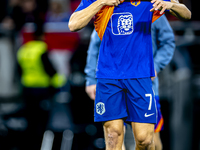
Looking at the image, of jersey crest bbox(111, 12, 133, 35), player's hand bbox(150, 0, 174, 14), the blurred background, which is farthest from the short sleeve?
the blurred background

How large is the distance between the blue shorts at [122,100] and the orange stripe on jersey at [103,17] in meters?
0.50

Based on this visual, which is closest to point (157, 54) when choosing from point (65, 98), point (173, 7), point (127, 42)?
point (127, 42)

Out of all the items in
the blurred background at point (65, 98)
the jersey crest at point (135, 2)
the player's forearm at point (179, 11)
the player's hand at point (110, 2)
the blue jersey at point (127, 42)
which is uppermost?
the jersey crest at point (135, 2)

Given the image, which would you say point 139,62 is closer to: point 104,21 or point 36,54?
point 104,21

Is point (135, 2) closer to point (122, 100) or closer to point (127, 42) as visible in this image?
point (127, 42)

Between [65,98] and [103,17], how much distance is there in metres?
4.59

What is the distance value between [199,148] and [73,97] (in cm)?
248

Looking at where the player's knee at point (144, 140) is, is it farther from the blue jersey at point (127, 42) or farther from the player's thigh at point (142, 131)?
the blue jersey at point (127, 42)

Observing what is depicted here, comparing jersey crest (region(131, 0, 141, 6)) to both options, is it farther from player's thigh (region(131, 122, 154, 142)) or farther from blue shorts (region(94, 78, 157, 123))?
player's thigh (region(131, 122, 154, 142))

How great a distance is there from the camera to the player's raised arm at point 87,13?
3.19 m

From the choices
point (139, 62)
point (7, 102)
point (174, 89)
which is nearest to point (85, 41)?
point (174, 89)

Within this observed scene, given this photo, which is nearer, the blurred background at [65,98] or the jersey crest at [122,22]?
the jersey crest at [122,22]

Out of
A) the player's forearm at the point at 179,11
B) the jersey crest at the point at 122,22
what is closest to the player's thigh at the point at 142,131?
the jersey crest at the point at 122,22

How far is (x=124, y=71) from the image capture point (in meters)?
3.40
